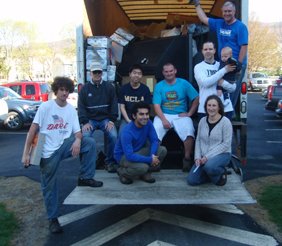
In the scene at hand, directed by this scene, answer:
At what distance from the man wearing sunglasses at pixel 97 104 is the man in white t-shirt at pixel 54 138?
110 centimetres

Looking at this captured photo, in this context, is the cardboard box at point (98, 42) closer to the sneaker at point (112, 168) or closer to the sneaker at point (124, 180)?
the sneaker at point (112, 168)

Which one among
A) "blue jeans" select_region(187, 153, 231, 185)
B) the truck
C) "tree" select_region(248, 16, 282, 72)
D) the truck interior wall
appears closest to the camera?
"blue jeans" select_region(187, 153, 231, 185)

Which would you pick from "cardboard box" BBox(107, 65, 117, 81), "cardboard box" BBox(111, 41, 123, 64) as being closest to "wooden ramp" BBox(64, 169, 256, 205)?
"cardboard box" BBox(107, 65, 117, 81)

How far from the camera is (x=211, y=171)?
4.84 m

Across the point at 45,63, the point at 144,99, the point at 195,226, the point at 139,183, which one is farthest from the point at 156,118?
the point at 45,63

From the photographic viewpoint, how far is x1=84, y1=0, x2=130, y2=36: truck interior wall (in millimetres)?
7010

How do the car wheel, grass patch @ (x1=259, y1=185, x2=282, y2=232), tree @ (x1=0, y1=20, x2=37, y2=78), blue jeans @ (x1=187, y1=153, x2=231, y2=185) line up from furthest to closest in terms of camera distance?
tree @ (x1=0, y1=20, x2=37, y2=78) → the car wheel → grass patch @ (x1=259, y1=185, x2=282, y2=232) → blue jeans @ (x1=187, y1=153, x2=231, y2=185)

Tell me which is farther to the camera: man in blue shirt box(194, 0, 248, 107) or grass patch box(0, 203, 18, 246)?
man in blue shirt box(194, 0, 248, 107)

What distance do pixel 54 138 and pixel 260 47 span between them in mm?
52252

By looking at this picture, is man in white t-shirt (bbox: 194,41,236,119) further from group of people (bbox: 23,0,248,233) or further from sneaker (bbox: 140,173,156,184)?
sneaker (bbox: 140,173,156,184)

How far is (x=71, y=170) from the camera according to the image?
780 centimetres

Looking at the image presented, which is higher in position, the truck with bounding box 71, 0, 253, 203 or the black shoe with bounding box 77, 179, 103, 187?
the truck with bounding box 71, 0, 253, 203

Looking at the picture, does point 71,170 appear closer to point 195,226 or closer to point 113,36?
point 113,36

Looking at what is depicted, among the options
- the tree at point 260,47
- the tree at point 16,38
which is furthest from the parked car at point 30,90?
the tree at point 16,38
